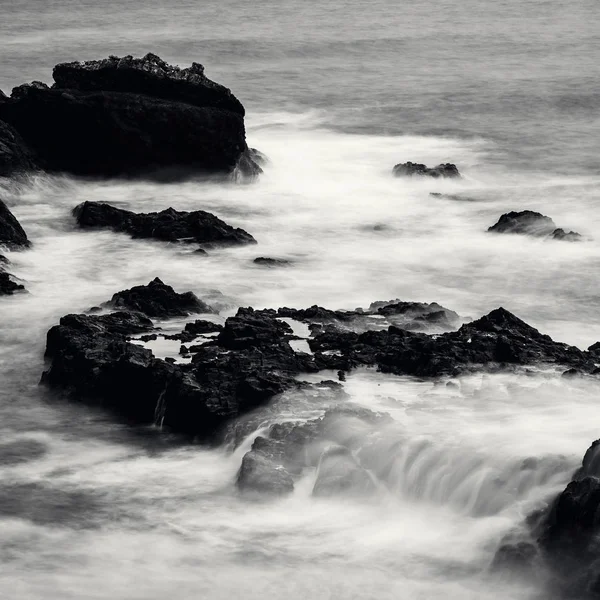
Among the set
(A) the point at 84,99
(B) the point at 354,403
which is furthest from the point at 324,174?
(B) the point at 354,403

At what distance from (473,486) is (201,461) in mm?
2460

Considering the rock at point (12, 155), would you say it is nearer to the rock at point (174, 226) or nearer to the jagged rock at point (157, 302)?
the rock at point (174, 226)

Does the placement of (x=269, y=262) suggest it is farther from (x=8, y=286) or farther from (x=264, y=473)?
(x=264, y=473)

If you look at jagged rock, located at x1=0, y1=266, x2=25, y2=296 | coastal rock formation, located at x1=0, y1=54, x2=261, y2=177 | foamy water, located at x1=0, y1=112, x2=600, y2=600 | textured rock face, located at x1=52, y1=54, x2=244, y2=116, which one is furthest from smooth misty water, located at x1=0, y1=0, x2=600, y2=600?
textured rock face, located at x1=52, y1=54, x2=244, y2=116

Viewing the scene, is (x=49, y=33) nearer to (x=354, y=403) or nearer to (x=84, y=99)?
(x=84, y=99)

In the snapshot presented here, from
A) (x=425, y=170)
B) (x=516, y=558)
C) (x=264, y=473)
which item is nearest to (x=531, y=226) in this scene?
(x=425, y=170)

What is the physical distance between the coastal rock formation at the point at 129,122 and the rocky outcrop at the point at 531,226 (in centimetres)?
552

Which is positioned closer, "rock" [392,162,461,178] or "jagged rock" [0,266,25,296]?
"jagged rock" [0,266,25,296]

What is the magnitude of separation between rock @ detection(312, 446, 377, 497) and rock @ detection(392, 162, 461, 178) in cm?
1290

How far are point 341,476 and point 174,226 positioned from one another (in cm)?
845

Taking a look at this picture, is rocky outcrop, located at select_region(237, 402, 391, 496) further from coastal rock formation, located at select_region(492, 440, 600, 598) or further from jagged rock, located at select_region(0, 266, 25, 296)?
jagged rock, located at select_region(0, 266, 25, 296)

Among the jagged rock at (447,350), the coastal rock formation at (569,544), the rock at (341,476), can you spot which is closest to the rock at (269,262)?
the jagged rock at (447,350)

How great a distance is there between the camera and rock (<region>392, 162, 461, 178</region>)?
2344cm

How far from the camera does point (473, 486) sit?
10.5m
